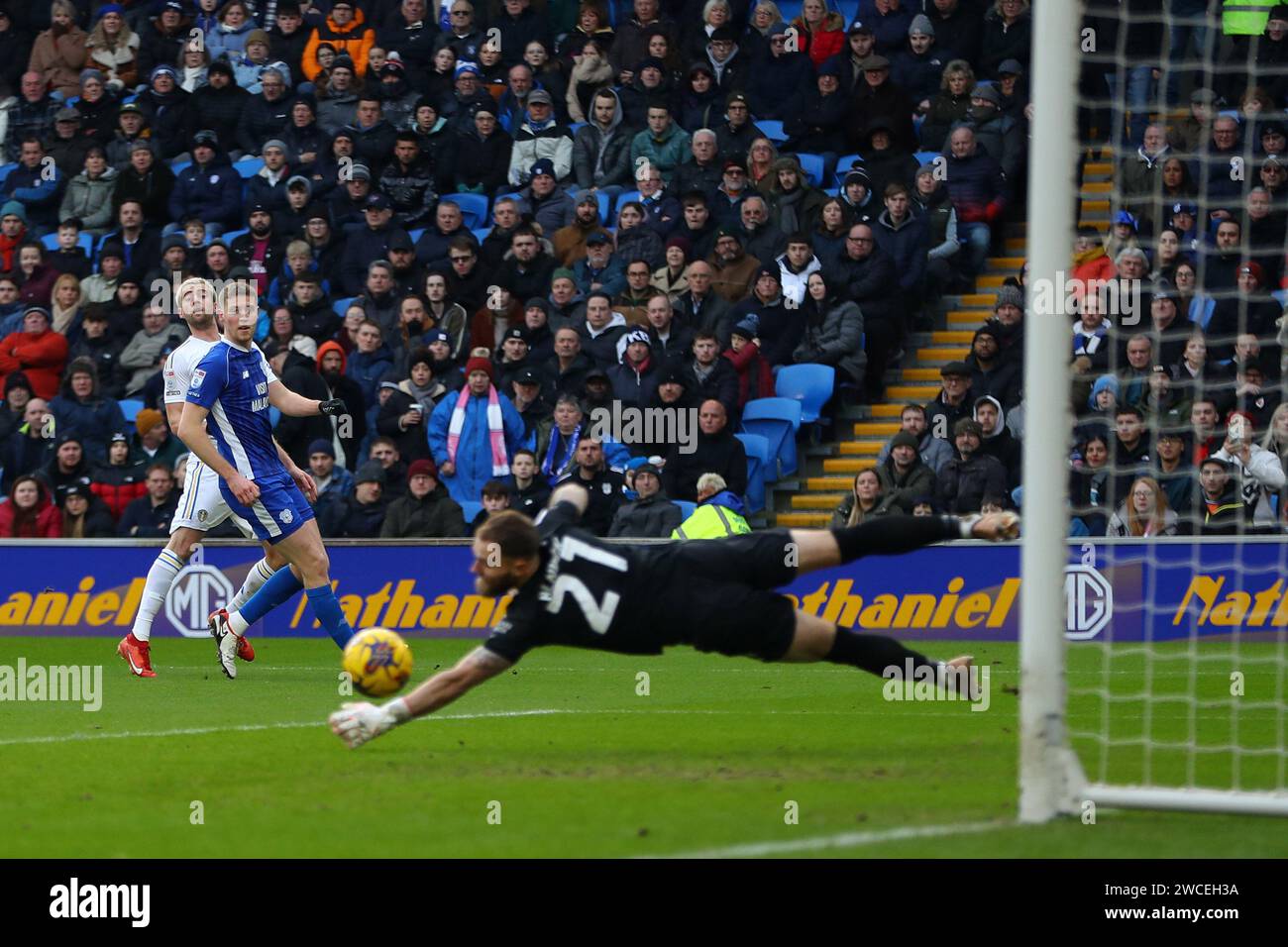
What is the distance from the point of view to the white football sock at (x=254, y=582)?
511 inches

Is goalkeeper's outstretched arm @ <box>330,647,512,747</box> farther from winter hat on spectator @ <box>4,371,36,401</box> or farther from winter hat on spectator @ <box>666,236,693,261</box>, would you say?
winter hat on spectator @ <box>4,371,36,401</box>

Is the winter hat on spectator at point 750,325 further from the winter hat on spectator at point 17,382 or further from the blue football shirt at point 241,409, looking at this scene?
the winter hat on spectator at point 17,382

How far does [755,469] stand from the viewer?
17703 mm

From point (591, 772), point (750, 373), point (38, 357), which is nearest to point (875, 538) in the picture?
point (591, 772)

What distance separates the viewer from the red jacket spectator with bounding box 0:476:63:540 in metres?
Answer: 18.1

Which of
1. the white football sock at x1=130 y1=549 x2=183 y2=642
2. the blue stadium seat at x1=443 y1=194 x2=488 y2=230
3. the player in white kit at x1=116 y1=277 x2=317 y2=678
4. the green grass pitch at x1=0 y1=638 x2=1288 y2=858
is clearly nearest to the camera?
the green grass pitch at x1=0 y1=638 x2=1288 y2=858

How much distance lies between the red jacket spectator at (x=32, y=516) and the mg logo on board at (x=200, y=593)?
204cm

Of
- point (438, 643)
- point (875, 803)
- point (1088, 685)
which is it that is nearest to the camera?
point (875, 803)

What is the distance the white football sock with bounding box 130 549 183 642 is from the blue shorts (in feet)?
3.53

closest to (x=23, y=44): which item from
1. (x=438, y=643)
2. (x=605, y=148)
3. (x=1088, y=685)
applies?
(x=605, y=148)

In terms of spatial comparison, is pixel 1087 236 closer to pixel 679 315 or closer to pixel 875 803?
pixel 679 315

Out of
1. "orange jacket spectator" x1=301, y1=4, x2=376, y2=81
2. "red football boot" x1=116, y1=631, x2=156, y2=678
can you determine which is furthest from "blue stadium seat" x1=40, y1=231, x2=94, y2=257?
"red football boot" x1=116, y1=631, x2=156, y2=678

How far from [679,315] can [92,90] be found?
928 centimetres

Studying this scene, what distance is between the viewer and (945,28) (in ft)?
65.8
